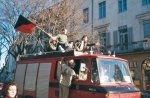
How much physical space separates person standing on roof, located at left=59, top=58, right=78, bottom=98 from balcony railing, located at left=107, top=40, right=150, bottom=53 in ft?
63.0

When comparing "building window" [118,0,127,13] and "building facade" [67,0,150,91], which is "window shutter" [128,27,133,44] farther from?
"building window" [118,0,127,13]

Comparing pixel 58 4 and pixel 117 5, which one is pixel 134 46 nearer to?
pixel 117 5

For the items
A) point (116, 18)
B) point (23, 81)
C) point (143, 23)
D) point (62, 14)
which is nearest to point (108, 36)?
point (116, 18)

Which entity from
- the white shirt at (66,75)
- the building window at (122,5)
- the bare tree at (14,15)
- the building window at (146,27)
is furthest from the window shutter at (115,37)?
the white shirt at (66,75)

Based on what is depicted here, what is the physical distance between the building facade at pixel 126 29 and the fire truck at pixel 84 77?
17.2 m

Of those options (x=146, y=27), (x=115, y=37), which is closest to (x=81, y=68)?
(x=146, y=27)

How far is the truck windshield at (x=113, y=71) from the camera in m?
9.28

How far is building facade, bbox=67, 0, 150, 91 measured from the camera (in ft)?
93.3

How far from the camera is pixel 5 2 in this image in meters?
24.9

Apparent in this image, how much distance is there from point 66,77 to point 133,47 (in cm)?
2054

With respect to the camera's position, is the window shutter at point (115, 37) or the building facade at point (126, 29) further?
the window shutter at point (115, 37)

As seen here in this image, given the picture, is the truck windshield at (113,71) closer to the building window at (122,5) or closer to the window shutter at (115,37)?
the window shutter at (115,37)

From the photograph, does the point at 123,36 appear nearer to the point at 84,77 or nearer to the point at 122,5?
the point at 122,5

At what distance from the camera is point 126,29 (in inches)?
1211
